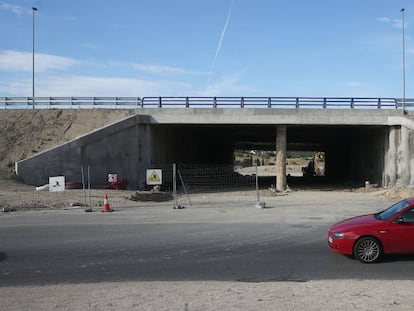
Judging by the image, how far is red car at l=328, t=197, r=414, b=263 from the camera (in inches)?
379

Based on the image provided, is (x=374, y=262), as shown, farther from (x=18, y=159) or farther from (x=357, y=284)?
(x=18, y=159)

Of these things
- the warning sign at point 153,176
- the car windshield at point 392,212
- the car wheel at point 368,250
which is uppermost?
the warning sign at point 153,176

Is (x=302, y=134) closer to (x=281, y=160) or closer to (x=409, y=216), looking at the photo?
(x=281, y=160)

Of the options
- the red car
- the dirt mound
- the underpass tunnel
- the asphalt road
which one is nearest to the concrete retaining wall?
the underpass tunnel

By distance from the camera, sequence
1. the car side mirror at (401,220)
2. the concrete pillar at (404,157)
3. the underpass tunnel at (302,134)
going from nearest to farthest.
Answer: the car side mirror at (401,220), the concrete pillar at (404,157), the underpass tunnel at (302,134)

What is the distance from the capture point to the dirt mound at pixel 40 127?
33.5m

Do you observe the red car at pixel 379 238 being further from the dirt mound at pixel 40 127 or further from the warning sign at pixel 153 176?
the dirt mound at pixel 40 127

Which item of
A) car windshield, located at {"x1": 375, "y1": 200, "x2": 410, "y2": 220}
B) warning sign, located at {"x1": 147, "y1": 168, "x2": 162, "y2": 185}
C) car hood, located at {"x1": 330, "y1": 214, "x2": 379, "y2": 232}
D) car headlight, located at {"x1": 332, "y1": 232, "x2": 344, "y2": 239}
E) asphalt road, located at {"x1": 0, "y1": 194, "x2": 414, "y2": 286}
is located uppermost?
warning sign, located at {"x1": 147, "y1": 168, "x2": 162, "y2": 185}

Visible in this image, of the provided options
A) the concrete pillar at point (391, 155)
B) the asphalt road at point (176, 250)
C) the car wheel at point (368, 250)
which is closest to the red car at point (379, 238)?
the car wheel at point (368, 250)

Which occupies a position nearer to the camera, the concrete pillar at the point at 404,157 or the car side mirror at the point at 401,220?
the car side mirror at the point at 401,220

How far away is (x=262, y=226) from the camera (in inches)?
595

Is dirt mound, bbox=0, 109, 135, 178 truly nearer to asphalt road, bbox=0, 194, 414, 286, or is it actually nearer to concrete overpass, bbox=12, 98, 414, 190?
concrete overpass, bbox=12, 98, 414, 190

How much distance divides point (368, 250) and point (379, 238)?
318 millimetres

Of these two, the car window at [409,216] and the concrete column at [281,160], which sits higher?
the concrete column at [281,160]
